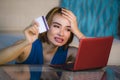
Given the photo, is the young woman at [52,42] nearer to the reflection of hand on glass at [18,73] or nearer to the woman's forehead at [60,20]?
the woman's forehead at [60,20]

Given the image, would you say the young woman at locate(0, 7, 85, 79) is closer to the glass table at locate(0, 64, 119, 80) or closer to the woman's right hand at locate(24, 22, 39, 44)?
the woman's right hand at locate(24, 22, 39, 44)

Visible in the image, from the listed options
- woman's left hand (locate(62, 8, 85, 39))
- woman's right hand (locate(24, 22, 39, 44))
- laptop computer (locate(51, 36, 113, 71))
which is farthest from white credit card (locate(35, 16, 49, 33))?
laptop computer (locate(51, 36, 113, 71))

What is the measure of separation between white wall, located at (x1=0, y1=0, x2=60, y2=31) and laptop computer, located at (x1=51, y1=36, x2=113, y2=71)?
1.45ft

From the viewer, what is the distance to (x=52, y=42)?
1388mm

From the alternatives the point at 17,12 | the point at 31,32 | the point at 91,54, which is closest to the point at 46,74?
the point at 91,54

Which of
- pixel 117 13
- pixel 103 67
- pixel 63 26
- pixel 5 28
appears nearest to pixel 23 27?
pixel 5 28

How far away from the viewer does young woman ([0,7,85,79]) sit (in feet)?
4.28

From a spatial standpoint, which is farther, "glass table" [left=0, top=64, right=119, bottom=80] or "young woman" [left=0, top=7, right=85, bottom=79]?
"young woman" [left=0, top=7, right=85, bottom=79]

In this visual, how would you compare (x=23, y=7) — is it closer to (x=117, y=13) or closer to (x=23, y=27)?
(x=23, y=27)

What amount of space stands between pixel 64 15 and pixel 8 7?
1.23 feet

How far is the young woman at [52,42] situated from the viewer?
131 centimetres

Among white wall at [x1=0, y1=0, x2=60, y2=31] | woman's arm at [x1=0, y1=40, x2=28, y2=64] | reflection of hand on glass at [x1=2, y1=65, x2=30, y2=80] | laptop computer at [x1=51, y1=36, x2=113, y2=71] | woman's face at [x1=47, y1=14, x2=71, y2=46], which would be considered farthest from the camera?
white wall at [x1=0, y1=0, x2=60, y2=31]

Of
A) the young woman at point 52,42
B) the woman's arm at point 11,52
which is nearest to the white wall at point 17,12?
the young woman at point 52,42

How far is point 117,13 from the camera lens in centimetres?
164
